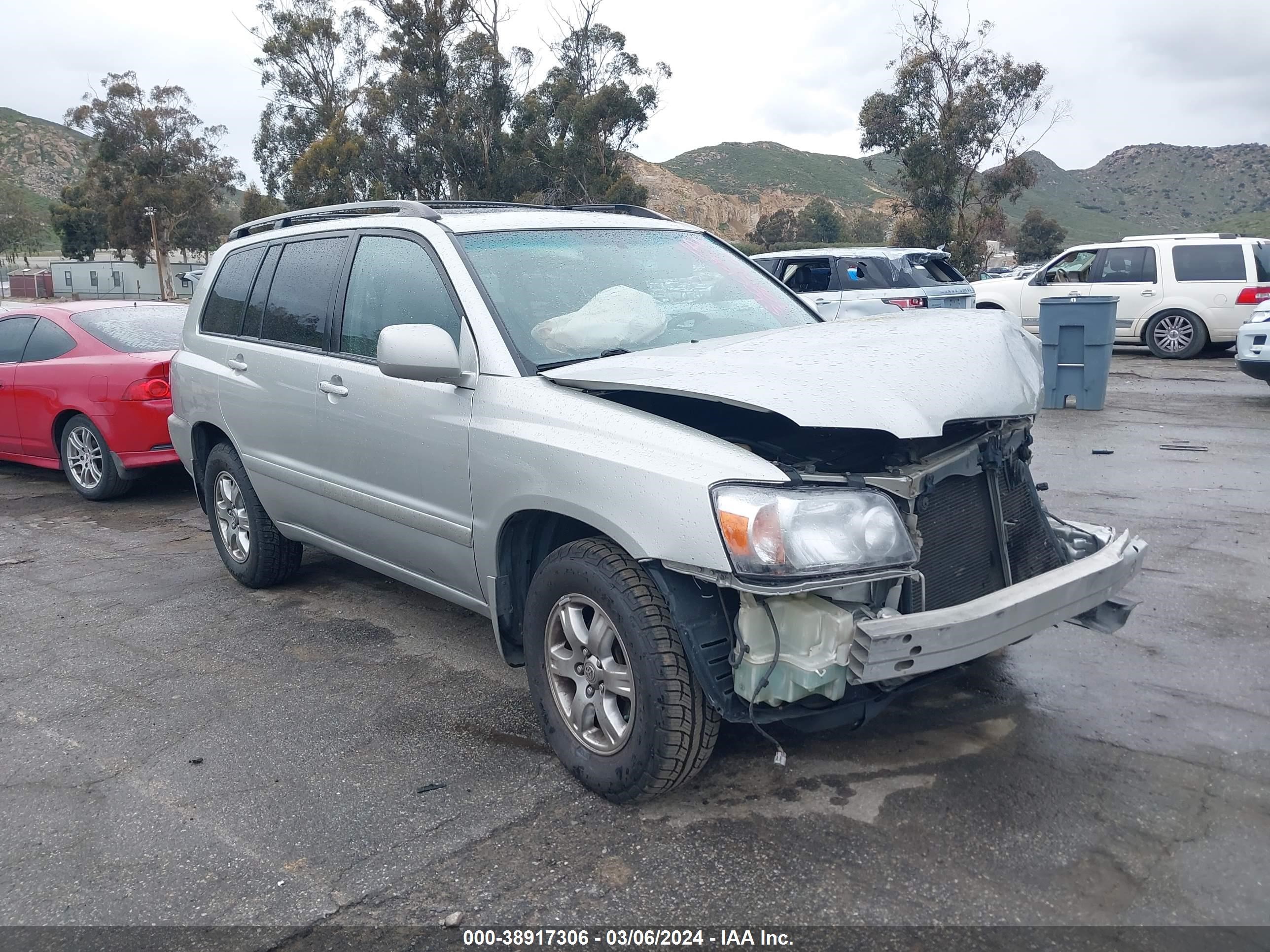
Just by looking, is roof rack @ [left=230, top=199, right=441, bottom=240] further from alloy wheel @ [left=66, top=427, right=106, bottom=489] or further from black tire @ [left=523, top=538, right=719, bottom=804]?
alloy wheel @ [left=66, top=427, right=106, bottom=489]

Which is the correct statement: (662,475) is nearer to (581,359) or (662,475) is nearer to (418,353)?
(581,359)

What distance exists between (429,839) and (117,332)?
657cm

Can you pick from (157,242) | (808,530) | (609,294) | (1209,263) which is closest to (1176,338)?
(1209,263)

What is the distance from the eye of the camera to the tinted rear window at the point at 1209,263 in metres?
15.3

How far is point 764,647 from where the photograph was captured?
2957mm

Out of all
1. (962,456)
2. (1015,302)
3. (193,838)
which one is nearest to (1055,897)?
(962,456)

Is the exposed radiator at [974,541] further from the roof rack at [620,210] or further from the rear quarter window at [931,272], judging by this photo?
the rear quarter window at [931,272]

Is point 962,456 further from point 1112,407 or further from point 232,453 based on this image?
point 1112,407

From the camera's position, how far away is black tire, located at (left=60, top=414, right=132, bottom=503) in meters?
7.94

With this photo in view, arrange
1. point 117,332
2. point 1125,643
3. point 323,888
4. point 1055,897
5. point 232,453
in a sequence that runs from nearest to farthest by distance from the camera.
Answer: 1. point 1055,897
2. point 323,888
3. point 1125,643
4. point 232,453
5. point 117,332

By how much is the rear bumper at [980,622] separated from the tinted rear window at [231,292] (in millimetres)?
3942

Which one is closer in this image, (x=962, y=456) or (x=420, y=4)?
(x=962, y=456)

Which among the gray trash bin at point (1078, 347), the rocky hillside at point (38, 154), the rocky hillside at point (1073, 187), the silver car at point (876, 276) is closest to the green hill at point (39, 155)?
the rocky hillside at point (38, 154)

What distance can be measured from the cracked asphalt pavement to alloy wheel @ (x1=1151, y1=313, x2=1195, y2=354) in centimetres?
1212
